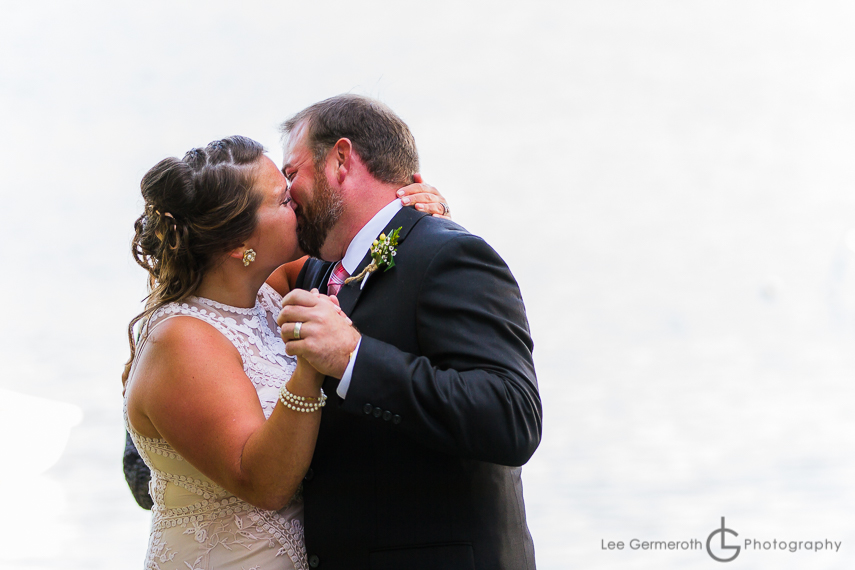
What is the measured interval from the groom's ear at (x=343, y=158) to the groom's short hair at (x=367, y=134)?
29mm

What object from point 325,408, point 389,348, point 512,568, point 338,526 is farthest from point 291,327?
point 512,568

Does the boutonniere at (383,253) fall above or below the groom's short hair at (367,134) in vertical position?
below

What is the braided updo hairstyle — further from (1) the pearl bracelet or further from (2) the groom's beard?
(1) the pearl bracelet

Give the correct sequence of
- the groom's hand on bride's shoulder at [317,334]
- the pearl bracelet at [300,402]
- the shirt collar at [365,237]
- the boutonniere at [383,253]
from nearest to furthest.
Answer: the groom's hand on bride's shoulder at [317,334] → the pearl bracelet at [300,402] → the boutonniere at [383,253] → the shirt collar at [365,237]

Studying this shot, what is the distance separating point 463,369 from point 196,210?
0.91 metres

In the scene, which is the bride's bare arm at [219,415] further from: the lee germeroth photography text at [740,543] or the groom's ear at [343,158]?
the lee germeroth photography text at [740,543]

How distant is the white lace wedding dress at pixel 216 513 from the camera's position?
2086 mm

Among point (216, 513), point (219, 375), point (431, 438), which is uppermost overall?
point (219, 375)

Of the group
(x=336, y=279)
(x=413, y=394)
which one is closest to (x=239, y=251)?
(x=336, y=279)

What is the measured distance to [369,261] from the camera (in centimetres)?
215

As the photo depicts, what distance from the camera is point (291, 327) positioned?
1719 mm

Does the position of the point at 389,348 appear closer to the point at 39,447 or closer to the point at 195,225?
the point at 195,225

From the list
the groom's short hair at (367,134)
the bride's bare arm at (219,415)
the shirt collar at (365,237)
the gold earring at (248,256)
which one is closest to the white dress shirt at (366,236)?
the shirt collar at (365,237)

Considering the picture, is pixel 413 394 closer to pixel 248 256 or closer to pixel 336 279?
pixel 336 279
